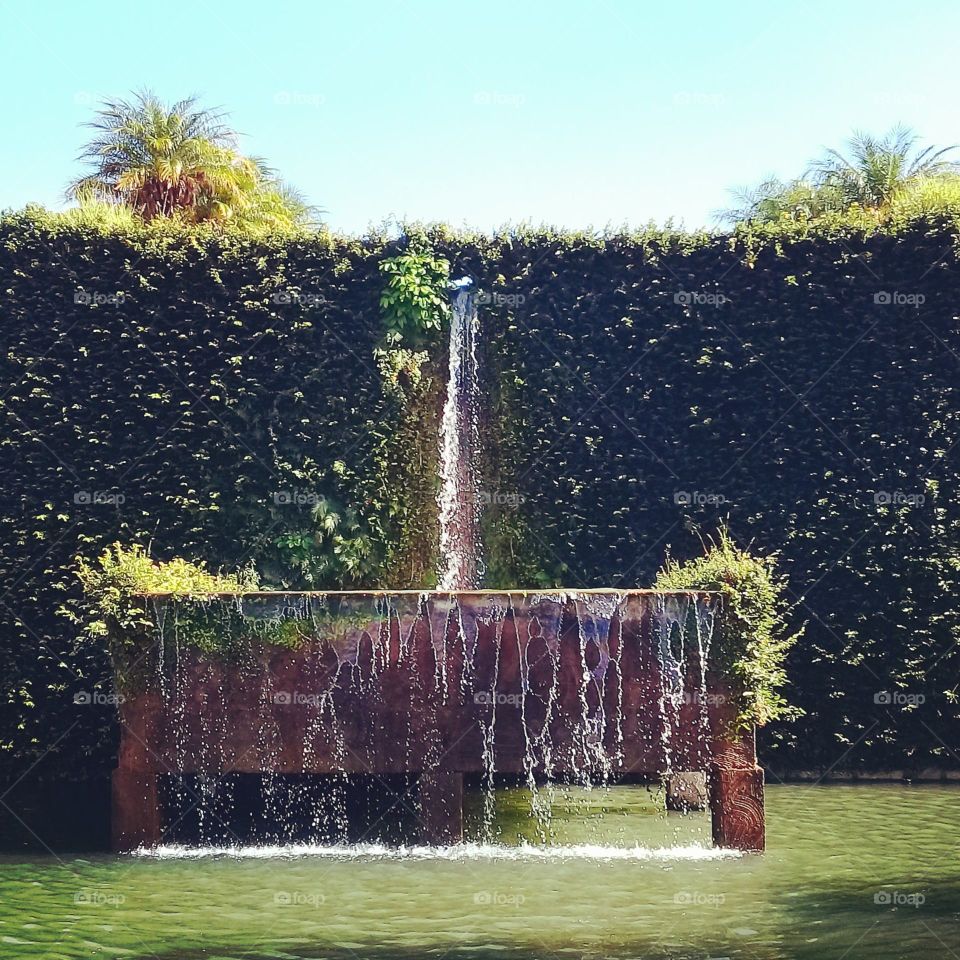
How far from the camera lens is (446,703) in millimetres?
9789

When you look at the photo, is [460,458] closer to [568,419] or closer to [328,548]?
[568,419]

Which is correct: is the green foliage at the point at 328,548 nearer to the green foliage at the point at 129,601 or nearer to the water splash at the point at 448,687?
the green foliage at the point at 129,601

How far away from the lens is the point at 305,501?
13492mm

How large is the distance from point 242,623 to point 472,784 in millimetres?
3458

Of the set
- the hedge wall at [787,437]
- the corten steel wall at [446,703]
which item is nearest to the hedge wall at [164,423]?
the hedge wall at [787,437]

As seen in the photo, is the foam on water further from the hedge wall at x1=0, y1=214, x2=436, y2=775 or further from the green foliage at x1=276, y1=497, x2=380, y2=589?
the green foliage at x1=276, y1=497, x2=380, y2=589

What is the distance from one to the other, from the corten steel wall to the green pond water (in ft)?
2.16

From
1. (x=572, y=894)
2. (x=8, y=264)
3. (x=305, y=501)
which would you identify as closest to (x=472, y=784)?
(x=305, y=501)

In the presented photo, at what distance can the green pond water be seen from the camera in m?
6.58

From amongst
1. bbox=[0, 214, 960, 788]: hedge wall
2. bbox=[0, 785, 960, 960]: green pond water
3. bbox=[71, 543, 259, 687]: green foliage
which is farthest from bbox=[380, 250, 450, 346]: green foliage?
bbox=[0, 785, 960, 960]: green pond water

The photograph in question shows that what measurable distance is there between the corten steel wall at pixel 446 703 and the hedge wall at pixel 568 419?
3.48 meters

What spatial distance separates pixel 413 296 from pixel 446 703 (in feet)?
18.0

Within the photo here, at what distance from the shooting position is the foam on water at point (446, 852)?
30.7ft

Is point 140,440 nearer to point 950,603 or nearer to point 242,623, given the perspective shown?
point 242,623
